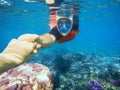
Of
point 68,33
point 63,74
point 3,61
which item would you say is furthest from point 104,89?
point 3,61

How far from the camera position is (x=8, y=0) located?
67.5ft

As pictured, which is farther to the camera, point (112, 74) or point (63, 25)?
point (112, 74)

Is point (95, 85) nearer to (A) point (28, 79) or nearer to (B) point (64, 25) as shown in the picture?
(A) point (28, 79)

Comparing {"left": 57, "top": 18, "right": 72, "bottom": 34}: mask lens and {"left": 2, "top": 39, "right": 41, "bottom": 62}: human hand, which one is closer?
{"left": 2, "top": 39, "right": 41, "bottom": 62}: human hand

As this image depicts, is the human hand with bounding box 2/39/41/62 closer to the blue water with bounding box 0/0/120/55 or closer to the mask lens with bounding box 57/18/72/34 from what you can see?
the mask lens with bounding box 57/18/72/34

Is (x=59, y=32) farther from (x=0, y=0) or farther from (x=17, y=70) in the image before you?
(x=0, y=0)

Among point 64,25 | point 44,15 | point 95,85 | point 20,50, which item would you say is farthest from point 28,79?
point 44,15

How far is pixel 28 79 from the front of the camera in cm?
785

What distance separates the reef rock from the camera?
7.62m

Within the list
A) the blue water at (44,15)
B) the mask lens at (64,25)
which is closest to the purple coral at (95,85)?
the mask lens at (64,25)

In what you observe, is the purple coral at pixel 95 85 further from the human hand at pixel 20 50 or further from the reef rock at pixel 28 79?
the human hand at pixel 20 50

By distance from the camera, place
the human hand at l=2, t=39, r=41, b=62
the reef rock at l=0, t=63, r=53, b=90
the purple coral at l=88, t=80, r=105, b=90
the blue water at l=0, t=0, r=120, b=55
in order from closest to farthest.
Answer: the human hand at l=2, t=39, r=41, b=62
the reef rock at l=0, t=63, r=53, b=90
the purple coral at l=88, t=80, r=105, b=90
the blue water at l=0, t=0, r=120, b=55

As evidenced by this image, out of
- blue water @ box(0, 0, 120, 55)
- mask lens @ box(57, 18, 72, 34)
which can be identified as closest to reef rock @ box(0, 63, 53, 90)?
mask lens @ box(57, 18, 72, 34)

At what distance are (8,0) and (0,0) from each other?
0.78 metres
